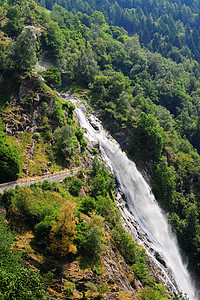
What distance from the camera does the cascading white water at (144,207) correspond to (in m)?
43.5

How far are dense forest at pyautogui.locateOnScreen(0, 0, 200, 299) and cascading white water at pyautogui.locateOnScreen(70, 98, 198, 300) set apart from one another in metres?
4.19

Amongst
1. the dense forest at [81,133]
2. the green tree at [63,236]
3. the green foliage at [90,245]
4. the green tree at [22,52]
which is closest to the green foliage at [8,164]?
the dense forest at [81,133]

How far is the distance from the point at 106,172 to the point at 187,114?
56898mm

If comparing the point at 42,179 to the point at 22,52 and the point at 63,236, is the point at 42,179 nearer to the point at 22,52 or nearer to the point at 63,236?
the point at 63,236

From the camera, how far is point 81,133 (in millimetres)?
47281

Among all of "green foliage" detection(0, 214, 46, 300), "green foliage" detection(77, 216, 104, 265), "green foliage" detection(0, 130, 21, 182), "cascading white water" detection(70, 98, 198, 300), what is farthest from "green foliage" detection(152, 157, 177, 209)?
"green foliage" detection(0, 214, 46, 300)

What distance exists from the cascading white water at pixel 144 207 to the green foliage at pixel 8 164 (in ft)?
73.9

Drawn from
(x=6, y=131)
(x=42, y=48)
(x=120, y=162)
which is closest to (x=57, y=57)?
(x=42, y=48)

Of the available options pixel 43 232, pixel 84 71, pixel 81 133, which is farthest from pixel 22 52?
pixel 43 232

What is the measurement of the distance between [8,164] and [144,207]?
28054 mm

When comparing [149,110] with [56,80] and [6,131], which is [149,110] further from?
[6,131]

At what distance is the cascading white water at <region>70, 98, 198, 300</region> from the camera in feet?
143

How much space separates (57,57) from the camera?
8319 centimetres

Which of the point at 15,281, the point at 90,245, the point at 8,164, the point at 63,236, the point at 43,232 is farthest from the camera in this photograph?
the point at 8,164
